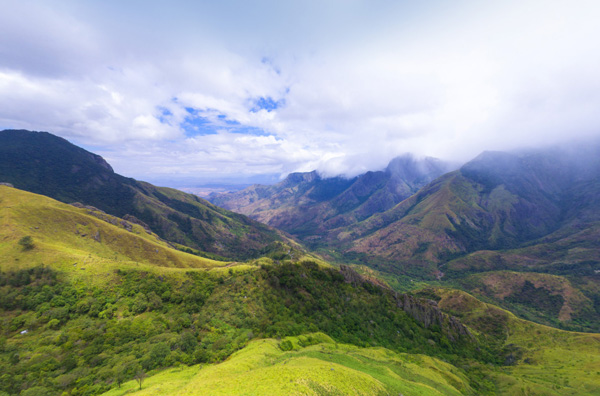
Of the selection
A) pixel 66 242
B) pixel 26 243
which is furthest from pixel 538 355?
pixel 66 242

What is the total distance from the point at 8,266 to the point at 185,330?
236 ft

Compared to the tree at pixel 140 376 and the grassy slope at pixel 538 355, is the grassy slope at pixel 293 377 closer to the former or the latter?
the tree at pixel 140 376

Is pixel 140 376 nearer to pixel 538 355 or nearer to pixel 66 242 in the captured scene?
pixel 66 242

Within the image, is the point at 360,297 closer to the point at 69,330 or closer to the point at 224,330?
the point at 224,330

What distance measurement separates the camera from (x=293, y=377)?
36.5 m

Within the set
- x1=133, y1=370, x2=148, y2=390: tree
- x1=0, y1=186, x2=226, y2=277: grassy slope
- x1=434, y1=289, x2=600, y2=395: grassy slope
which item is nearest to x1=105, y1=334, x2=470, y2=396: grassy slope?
x1=133, y1=370, x2=148, y2=390: tree

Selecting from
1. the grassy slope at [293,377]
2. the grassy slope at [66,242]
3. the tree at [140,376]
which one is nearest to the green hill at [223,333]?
the grassy slope at [293,377]

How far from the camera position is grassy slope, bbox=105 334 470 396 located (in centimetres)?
3425

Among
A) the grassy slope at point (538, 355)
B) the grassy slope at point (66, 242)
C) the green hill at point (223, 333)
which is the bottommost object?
the grassy slope at point (538, 355)

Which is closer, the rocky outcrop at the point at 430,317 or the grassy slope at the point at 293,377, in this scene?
the grassy slope at the point at 293,377

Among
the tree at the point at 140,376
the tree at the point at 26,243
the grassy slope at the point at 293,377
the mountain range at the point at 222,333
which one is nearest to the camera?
the grassy slope at the point at 293,377

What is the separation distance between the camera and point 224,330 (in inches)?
2761

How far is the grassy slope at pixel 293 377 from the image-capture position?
34.2 metres

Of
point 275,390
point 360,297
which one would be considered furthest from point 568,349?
point 275,390
